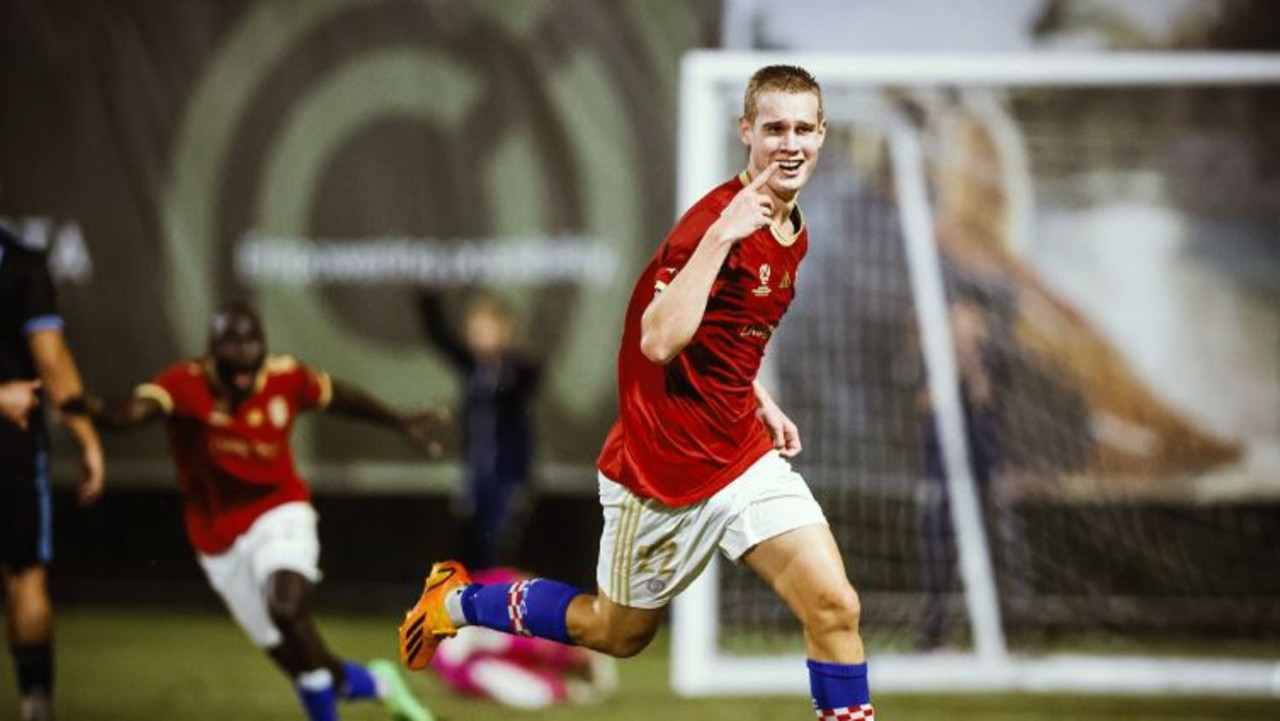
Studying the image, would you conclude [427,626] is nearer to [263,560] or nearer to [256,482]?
[263,560]

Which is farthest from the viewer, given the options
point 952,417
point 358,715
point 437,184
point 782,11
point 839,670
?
point 437,184

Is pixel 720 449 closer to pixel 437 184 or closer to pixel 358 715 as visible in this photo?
pixel 358 715

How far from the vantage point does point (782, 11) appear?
9.70 m

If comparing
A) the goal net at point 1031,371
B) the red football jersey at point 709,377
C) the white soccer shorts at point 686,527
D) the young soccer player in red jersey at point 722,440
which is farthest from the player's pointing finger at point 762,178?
the goal net at point 1031,371

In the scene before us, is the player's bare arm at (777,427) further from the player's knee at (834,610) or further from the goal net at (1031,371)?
the goal net at (1031,371)

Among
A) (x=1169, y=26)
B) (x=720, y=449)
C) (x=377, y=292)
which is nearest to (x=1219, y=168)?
(x=1169, y=26)

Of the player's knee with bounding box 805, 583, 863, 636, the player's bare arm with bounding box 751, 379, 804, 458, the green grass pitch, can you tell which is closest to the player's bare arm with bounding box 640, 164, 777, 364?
the player's knee with bounding box 805, 583, 863, 636

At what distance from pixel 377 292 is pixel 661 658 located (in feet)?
9.60

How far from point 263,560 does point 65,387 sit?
0.90 m

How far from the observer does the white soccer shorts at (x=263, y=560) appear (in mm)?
6461

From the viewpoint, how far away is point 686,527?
501 cm

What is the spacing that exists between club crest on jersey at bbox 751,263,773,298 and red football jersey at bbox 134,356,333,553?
2.40 metres

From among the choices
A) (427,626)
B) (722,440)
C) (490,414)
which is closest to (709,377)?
(722,440)

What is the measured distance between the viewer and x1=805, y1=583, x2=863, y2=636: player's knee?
4734 millimetres
